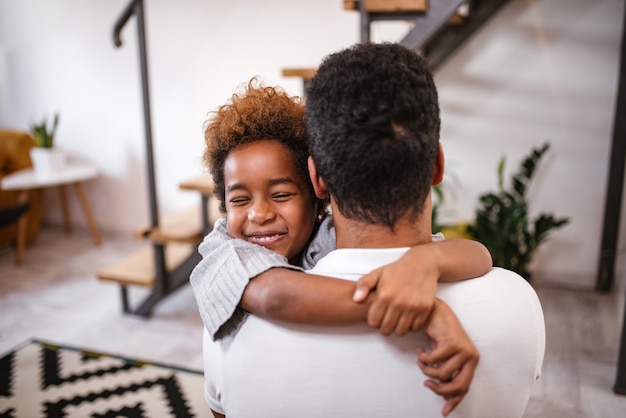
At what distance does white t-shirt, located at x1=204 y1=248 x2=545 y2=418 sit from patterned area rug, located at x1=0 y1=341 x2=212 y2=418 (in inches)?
60.5

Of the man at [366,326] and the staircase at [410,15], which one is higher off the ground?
the staircase at [410,15]

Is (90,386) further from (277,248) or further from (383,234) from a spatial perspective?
(383,234)

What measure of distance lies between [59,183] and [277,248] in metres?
3.31

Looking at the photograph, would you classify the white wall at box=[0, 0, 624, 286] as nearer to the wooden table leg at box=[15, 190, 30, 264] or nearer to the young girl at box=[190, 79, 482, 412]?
the wooden table leg at box=[15, 190, 30, 264]

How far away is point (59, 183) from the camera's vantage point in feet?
12.4

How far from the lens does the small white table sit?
3.54m

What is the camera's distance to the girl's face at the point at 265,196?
0.98 m

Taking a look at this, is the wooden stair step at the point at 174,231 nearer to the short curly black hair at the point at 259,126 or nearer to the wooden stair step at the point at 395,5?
the wooden stair step at the point at 395,5

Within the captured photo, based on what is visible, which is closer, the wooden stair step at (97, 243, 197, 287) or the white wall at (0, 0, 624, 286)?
the wooden stair step at (97, 243, 197, 287)

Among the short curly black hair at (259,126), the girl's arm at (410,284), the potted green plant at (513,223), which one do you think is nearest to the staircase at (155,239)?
the short curly black hair at (259,126)

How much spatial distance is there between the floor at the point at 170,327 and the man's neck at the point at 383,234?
5.56 ft


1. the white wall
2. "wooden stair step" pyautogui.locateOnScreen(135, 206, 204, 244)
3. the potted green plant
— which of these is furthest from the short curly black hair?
the white wall

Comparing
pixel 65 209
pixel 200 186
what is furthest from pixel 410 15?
pixel 65 209

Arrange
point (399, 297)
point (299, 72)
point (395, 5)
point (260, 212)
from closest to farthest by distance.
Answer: point (399, 297) < point (260, 212) < point (395, 5) < point (299, 72)
